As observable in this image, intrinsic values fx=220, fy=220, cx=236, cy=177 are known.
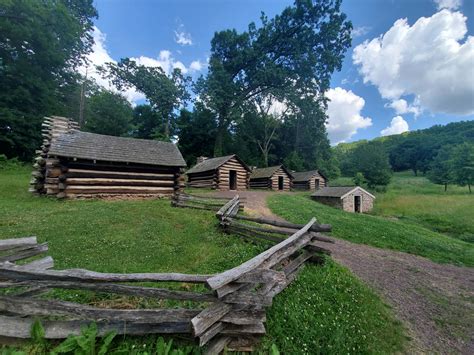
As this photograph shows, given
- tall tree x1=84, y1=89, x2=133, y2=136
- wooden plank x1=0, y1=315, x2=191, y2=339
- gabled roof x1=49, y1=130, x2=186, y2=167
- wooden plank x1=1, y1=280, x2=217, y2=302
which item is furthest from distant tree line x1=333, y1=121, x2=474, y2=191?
wooden plank x1=0, y1=315, x2=191, y2=339

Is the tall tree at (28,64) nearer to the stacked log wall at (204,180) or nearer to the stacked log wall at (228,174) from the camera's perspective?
the stacked log wall at (204,180)

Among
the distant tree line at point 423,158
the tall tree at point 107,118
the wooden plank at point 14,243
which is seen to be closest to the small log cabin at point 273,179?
the distant tree line at point 423,158

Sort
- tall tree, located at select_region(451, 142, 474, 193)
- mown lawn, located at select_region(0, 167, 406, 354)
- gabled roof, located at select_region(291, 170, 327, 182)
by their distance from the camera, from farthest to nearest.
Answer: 1. gabled roof, located at select_region(291, 170, 327, 182)
2. tall tree, located at select_region(451, 142, 474, 193)
3. mown lawn, located at select_region(0, 167, 406, 354)

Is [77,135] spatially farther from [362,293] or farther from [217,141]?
[217,141]

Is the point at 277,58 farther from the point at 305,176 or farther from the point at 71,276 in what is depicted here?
the point at 71,276

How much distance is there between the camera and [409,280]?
643cm

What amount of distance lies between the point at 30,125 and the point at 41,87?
15.3 ft

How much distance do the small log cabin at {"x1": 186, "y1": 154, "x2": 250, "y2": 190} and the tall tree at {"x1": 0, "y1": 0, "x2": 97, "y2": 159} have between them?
59.6 ft

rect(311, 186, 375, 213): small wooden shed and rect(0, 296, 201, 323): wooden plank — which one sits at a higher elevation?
rect(311, 186, 375, 213): small wooden shed

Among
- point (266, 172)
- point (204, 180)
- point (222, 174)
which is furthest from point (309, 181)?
point (204, 180)

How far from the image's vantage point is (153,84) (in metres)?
40.8

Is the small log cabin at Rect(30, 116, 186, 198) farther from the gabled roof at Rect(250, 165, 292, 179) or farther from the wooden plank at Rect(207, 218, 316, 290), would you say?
the gabled roof at Rect(250, 165, 292, 179)

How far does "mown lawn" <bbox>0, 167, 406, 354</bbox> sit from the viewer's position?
3.60m

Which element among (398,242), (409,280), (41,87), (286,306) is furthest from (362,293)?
(41,87)
